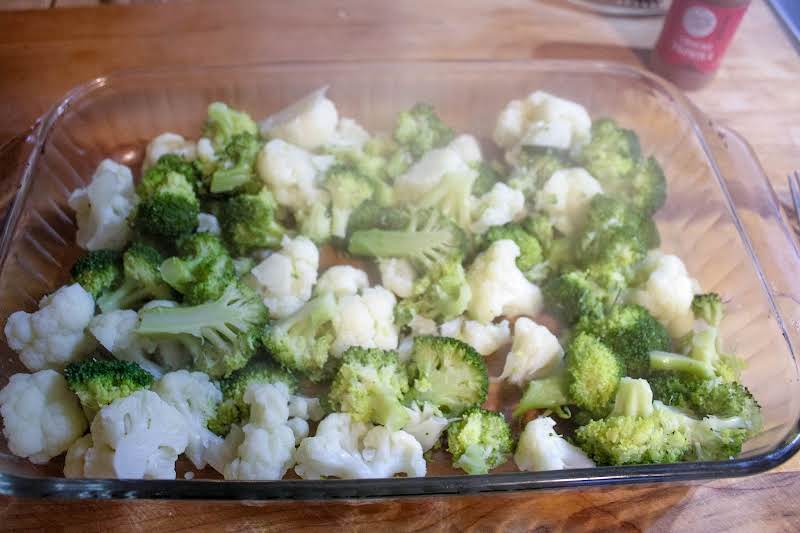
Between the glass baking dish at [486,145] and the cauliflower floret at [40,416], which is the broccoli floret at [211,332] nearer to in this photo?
the cauliflower floret at [40,416]

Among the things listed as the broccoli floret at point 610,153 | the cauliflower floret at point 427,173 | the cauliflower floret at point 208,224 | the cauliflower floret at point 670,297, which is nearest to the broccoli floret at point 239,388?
the cauliflower floret at point 208,224

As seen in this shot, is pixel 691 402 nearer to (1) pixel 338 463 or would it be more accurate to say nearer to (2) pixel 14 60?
(1) pixel 338 463

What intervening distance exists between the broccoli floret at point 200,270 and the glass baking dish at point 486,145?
10.8 inches

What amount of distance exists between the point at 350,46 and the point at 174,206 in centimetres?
79

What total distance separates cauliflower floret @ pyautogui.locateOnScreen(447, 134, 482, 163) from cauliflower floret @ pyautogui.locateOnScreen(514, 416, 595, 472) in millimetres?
635

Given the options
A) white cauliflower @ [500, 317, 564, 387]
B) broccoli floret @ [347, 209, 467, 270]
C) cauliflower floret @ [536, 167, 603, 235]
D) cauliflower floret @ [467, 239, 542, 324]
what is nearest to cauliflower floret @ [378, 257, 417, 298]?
broccoli floret @ [347, 209, 467, 270]

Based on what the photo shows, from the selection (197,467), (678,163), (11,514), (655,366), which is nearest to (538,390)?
(655,366)

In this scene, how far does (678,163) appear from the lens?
155 centimetres

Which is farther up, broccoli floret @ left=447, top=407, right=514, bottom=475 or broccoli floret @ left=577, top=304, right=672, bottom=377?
broccoli floret @ left=577, top=304, right=672, bottom=377

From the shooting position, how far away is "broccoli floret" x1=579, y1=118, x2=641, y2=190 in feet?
4.74

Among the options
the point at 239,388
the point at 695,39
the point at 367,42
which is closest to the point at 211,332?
the point at 239,388

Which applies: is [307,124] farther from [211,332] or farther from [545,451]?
[545,451]

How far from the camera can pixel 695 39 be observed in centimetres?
167

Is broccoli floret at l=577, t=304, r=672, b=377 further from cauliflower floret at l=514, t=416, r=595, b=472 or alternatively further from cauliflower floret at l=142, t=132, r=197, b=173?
cauliflower floret at l=142, t=132, r=197, b=173
